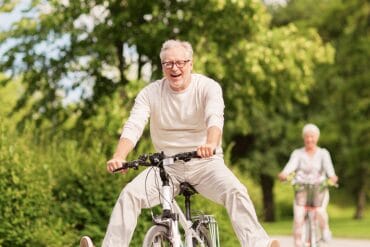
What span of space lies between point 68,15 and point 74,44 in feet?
4.62

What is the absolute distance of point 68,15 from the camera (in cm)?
2572

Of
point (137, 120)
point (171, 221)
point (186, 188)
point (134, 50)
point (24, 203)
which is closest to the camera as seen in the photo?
point (171, 221)

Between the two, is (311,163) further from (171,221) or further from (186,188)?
(171,221)

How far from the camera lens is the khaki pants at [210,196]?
22.0 ft

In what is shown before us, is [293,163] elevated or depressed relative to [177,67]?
depressed

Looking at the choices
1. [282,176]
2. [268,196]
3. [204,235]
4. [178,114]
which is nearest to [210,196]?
[204,235]

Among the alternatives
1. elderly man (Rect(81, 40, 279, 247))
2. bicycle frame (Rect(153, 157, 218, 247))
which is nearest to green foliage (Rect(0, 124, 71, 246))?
elderly man (Rect(81, 40, 279, 247))

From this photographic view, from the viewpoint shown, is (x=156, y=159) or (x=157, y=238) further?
(x=157, y=238)

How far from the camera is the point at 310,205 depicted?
14016 millimetres

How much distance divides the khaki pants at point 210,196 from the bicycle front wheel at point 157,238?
13cm

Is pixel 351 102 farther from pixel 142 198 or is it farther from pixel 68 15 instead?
pixel 142 198

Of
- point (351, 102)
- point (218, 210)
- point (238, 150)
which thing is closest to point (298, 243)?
point (218, 210)

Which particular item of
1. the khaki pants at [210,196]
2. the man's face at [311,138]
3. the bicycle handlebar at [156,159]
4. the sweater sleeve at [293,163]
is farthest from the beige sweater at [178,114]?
the sweater sleeve at [293,163]

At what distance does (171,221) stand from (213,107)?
82 centimetres
